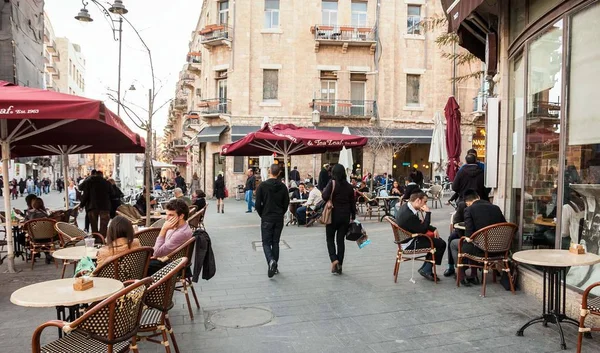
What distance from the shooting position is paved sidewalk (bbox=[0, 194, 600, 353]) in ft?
14.6

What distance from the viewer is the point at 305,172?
87.7 ft

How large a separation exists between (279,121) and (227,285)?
20.2m

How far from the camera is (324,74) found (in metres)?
27.0

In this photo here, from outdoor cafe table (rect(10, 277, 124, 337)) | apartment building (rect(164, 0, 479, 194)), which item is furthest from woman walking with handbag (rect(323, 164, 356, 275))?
apartment building (rect(164, 0, 479, 194))

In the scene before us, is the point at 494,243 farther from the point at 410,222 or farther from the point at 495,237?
the point at 410,222

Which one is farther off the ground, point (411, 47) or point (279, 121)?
point (411, 47)

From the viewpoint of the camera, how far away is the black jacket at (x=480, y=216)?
6.34 m

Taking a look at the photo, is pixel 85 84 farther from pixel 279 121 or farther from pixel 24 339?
pixel 24 339

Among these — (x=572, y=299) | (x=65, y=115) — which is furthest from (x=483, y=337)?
(x=65, y=115)

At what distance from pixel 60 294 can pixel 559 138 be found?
18.2ft

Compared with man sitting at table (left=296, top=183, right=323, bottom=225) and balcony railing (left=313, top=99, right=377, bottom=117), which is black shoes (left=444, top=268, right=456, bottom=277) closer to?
man sitting at table (left=296, top=183, right=323, bottom=225)

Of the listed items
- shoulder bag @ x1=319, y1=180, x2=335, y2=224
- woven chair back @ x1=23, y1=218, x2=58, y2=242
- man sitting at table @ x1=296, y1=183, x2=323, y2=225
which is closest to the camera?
shoulder bag @ x1=319, y1=180, x2=335, y2=224

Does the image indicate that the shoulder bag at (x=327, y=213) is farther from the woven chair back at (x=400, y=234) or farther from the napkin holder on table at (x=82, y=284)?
the napkin holder on table at (x=82, y=284)

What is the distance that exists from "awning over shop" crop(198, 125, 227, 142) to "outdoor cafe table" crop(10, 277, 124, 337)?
75.4 feet
